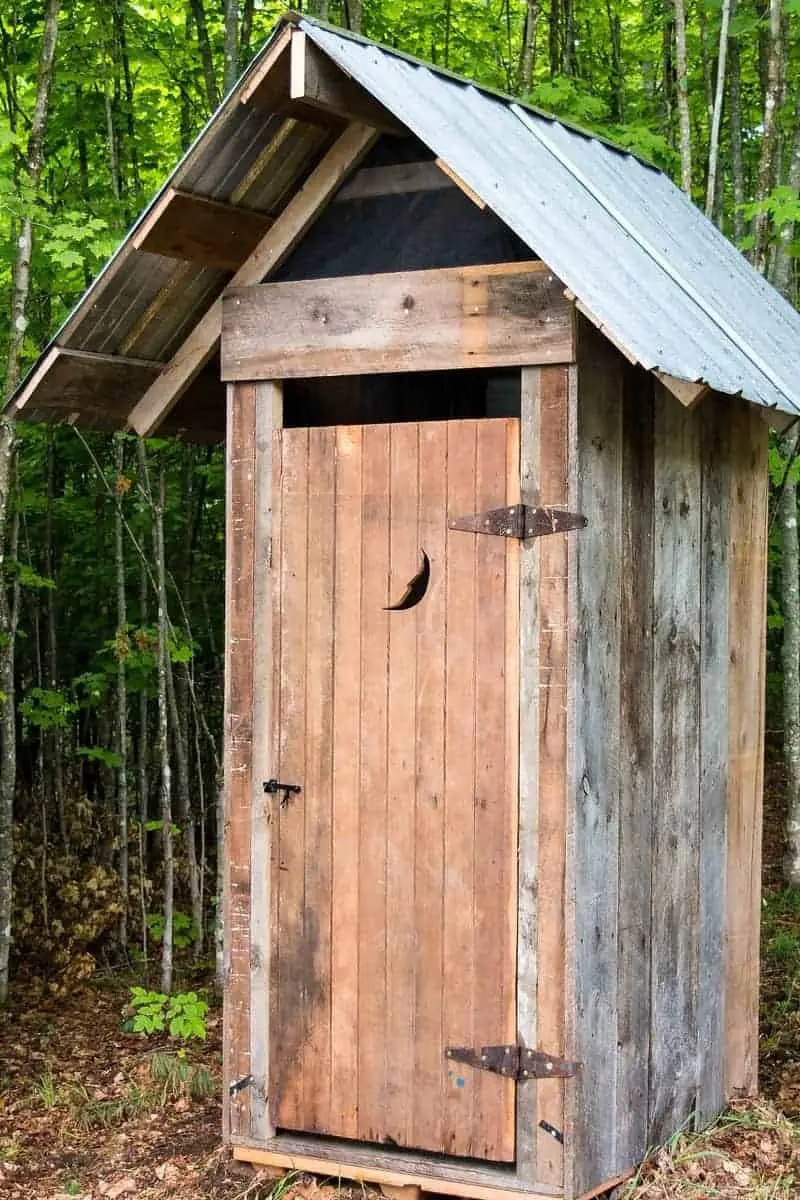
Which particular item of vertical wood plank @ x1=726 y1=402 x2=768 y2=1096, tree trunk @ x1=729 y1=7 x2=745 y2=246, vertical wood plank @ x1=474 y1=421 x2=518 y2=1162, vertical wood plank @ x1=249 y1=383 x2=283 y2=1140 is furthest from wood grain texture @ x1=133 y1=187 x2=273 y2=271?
tree trunk @ x1=729 y1=7 x2=745 y2=246

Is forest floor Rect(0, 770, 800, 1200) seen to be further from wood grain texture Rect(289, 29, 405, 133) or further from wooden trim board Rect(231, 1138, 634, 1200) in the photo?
wood grain texture Rect(289, 29, 405, 133)

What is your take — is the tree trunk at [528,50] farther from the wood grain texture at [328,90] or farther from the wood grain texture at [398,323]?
the wood grain texture at [398,323]

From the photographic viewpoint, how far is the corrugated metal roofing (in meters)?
4.16

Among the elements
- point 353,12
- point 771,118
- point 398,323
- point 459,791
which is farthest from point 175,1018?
point 353,12

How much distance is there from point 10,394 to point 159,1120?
321 cm

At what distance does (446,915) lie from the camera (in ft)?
15.1

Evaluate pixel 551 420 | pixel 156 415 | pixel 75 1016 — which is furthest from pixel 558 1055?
pixel 75 1016

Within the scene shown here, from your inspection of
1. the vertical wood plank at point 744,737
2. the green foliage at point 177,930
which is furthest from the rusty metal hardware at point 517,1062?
the green foliage at point 177,930

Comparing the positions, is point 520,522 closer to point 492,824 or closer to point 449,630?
point 449,630

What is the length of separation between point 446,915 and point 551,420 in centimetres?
163

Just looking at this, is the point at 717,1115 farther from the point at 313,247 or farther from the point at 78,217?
the point at 78,217

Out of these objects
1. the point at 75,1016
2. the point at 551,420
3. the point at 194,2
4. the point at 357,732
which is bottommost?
the point at 75,1016

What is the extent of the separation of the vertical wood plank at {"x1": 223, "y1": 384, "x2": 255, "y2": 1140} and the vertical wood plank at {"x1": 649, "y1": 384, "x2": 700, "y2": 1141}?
1.40m

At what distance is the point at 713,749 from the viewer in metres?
5.28
